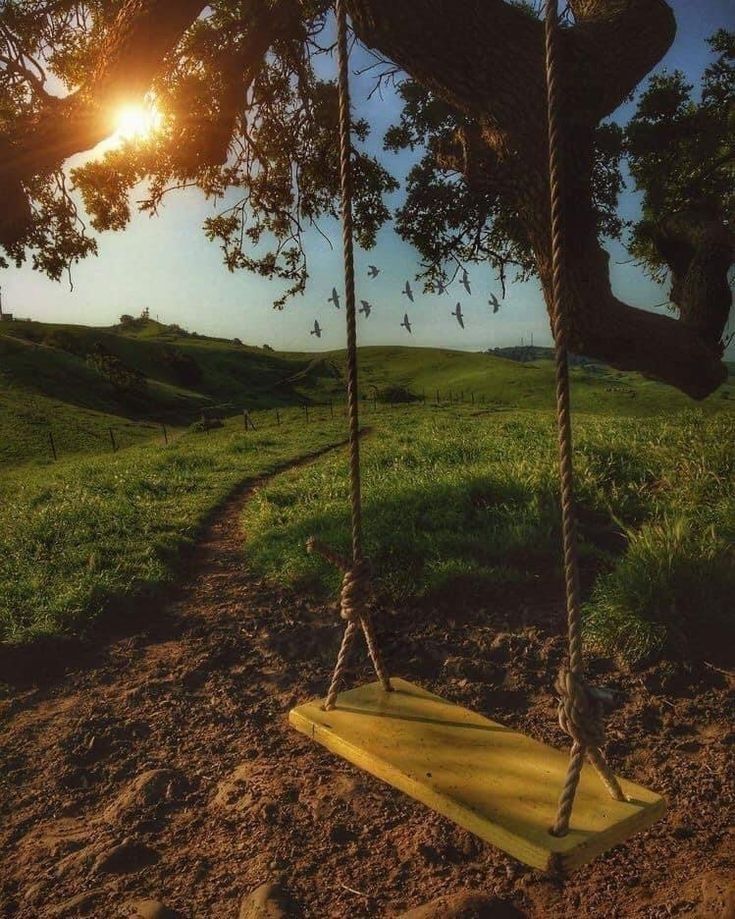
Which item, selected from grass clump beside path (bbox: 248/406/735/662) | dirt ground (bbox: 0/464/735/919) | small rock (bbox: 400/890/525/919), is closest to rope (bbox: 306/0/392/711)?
dirt ground (bbox: 0/464/735/919)

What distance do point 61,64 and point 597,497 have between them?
10891 millimetres

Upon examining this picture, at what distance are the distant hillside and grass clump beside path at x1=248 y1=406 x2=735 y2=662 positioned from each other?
15403mm

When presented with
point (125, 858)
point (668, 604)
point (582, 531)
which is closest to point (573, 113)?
point (582, 531)

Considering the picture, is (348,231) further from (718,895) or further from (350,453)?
(718,895)

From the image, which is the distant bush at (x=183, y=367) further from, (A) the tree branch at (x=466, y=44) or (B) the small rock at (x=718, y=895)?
(B) the small rock at (x=718, y=895)

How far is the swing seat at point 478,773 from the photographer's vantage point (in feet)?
9.20

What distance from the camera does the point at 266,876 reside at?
3789 millimetres

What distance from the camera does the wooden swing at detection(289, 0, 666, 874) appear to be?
2.73 metres

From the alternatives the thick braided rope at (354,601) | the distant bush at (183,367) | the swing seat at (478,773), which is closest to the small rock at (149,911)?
the swing seat at (478,773)

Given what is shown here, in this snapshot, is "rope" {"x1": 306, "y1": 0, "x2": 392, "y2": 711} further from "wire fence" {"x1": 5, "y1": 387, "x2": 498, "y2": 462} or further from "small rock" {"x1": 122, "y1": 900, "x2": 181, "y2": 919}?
"wire fence" {"x1": 5, "y1": 387, "x2": 498, "y2": 462}

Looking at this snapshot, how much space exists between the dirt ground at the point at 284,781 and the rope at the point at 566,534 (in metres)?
0.99

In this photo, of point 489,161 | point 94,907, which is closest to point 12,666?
point 94,907

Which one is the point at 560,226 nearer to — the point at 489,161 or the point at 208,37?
the point at 489,161

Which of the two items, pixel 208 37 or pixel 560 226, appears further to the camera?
pixel 208 37
